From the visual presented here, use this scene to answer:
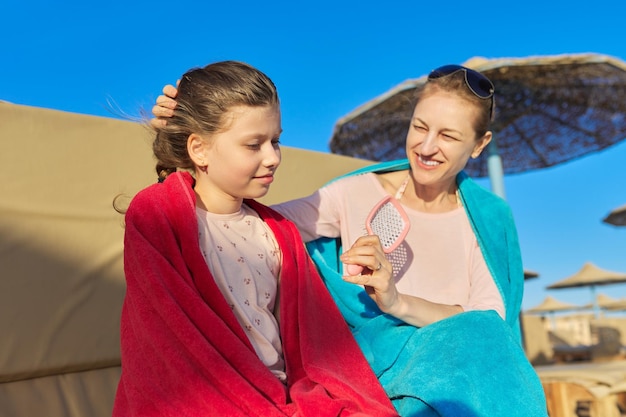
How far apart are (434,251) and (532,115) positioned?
323cm

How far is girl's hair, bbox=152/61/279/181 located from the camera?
1.30 meters

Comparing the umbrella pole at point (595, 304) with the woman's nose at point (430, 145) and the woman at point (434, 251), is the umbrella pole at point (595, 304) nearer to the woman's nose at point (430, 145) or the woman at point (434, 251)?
the woman at point (434, 251)

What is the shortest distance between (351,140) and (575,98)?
1727 millimetres

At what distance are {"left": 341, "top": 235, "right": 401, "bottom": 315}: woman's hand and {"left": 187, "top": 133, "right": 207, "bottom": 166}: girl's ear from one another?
0.39m

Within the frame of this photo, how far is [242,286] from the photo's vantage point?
4.30 ft

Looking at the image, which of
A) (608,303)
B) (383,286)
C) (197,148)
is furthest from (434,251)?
(608,303)

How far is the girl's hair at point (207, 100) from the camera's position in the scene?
130cm

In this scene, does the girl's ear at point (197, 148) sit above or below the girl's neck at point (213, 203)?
above

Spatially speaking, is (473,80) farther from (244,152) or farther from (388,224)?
(244,152)

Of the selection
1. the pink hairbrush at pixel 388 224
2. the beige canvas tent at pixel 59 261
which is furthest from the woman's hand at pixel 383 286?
the beige canvas tent at pixel 59 261

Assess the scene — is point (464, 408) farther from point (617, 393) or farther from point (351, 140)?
point (351, 140)

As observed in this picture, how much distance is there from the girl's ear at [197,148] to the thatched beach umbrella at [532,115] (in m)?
2.62

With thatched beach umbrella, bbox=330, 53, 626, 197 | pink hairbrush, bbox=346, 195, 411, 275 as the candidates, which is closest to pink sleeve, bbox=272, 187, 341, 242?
pink hairbrush, bbox=346, 195, 411, 275

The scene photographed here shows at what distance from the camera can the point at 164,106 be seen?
1.41 meters
